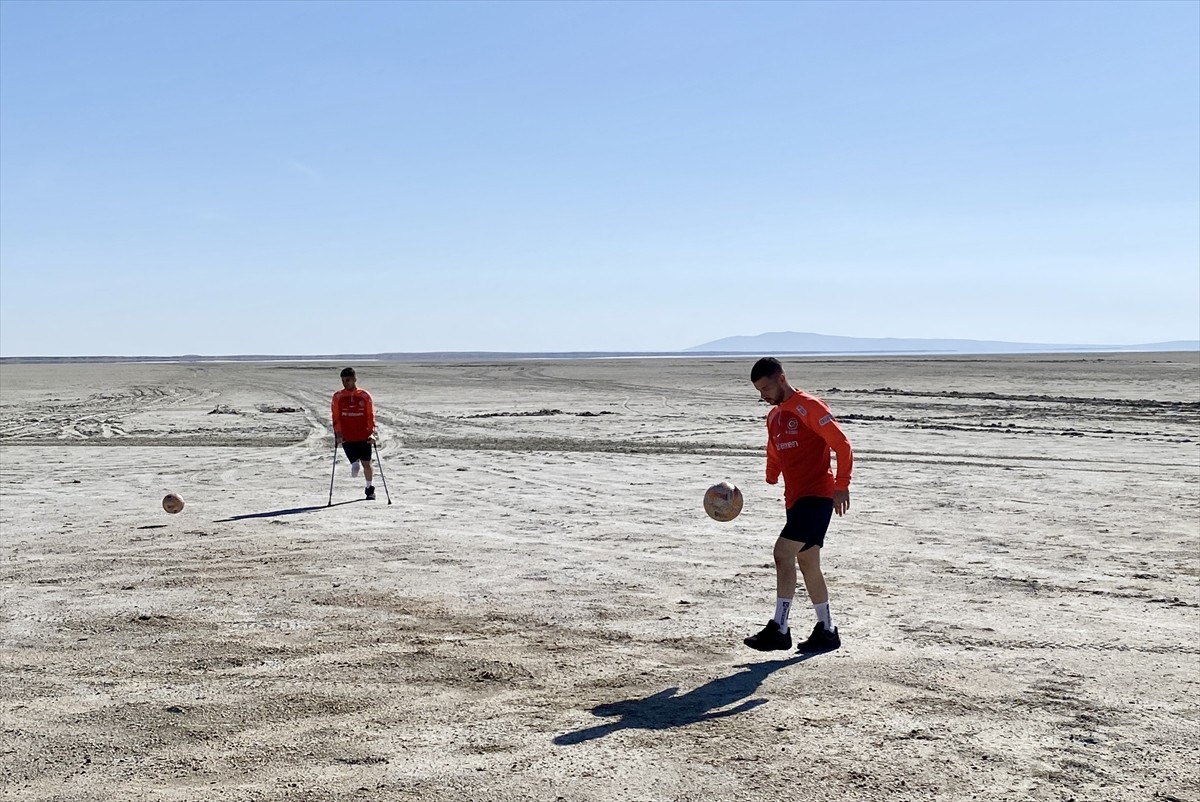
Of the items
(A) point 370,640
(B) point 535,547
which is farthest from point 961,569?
(A) point 370,640

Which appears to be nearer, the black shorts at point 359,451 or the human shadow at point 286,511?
the human shadow at point 286,511

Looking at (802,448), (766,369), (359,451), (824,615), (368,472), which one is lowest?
(824,615)

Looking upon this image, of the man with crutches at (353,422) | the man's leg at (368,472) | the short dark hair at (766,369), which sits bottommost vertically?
the man's leg at (368,472)

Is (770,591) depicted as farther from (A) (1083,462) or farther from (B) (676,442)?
(B) (676,442)

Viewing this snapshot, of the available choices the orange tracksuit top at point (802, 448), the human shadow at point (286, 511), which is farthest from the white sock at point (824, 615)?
the human shadow at point (286, 511)

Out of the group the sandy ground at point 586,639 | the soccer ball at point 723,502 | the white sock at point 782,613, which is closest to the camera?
the sandy ground at point 586,639

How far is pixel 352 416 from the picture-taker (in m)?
14.6

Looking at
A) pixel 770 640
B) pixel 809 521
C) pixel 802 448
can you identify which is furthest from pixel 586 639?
pixel 802 448

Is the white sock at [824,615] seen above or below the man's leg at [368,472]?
below

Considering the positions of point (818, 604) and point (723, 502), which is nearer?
point (818, 604)

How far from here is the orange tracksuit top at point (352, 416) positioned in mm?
14586

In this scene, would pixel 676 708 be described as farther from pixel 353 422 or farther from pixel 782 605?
pixel 353 422

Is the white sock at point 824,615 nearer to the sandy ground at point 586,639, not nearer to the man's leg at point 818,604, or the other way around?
the man's leg at point 818,604

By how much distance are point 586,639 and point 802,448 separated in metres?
1.87
